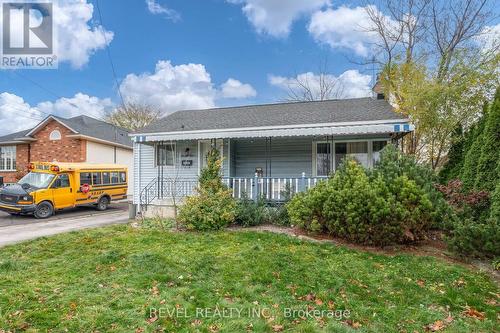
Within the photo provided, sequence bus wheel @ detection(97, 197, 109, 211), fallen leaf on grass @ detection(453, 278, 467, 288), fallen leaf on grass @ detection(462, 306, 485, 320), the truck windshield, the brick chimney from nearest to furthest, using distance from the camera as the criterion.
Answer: fallen leaf on grass @ detection(462, 306, 485, 320), fallen leaf on grass @ detection(453, 278, 467, 288), the truck windshield, the brick chimney, bus wheel @ detection(97, 197, 109, 211)

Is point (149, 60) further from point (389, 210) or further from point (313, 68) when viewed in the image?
point (389, 210)

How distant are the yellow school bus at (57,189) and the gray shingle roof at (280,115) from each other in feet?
14.4

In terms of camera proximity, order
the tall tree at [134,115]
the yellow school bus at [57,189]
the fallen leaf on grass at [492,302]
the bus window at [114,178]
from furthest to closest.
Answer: the tall tree at [134,115] < the bus window at [114,178] < the yellow school bus at [57,189] < the fallen leaf on grass at [492,302]

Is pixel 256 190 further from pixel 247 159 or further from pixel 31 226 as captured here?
pixel 31 226

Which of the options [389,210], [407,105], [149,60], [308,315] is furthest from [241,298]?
[149,60]

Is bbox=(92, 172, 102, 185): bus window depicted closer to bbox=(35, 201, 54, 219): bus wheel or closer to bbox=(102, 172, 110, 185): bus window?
bbox=(102, 172, 110, 185): bus window

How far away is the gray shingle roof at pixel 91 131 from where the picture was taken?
66.4 ft

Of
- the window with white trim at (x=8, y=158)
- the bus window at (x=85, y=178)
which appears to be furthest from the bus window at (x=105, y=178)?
the window with white trim at (x=8, y=158)

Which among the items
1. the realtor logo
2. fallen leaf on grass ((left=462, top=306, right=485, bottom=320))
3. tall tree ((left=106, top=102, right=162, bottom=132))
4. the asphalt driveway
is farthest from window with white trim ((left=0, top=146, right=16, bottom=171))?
fallen leaf on grass ((left=462, top=306, right=485, bottom=320))

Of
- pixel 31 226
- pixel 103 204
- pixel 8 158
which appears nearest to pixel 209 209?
pixel 31 226

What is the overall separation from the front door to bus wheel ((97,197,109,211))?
1558mm

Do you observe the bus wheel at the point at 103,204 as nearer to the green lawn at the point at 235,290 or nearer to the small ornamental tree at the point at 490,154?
the green lawn at the point at 235,290

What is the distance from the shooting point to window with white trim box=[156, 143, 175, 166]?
12711 millimetres

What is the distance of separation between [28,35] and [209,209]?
9563 mm
